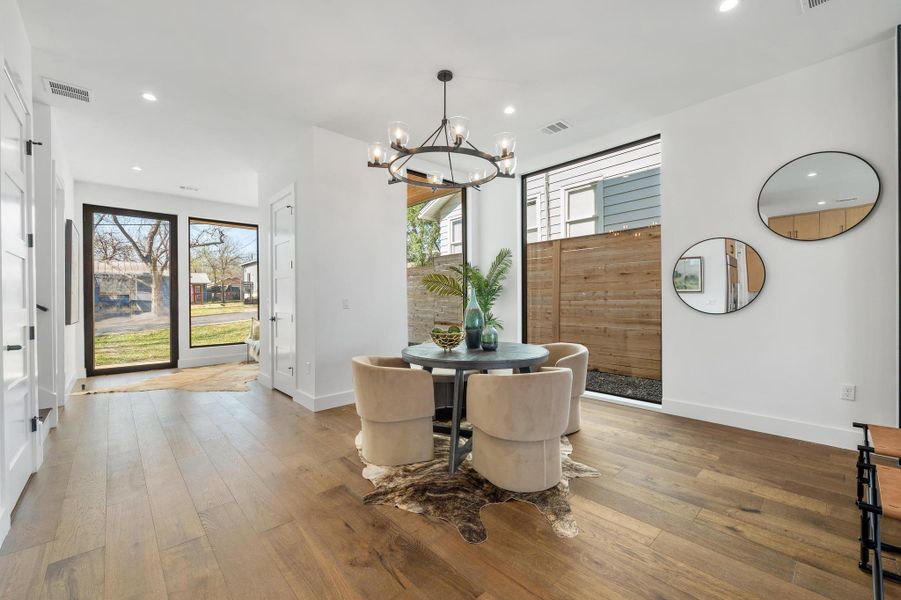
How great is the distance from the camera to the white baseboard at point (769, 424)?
2904 mm

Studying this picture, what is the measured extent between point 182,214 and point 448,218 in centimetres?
443

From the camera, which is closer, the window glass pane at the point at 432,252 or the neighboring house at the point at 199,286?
the window glass pane at the point at 432,252

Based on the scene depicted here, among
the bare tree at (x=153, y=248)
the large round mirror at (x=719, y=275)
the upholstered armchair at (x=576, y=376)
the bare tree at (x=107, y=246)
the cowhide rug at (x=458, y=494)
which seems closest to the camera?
the cowhide rug at (x=458, y=494)

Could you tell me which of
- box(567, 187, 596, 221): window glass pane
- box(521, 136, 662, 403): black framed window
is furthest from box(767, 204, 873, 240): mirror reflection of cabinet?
box(567, 187, 596, 221): window glass pane

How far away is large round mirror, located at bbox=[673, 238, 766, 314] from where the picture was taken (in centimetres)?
333

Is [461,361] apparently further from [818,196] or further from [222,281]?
[222,281]

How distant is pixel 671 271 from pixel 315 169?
366 centimetres

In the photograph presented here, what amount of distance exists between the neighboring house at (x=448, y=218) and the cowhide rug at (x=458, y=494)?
3852 millimetres

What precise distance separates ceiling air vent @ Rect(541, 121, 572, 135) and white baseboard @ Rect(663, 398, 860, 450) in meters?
2.91

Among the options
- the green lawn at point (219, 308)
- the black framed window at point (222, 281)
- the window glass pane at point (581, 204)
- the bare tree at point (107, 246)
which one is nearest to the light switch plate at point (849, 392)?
the window glass pane at point (581, 204)

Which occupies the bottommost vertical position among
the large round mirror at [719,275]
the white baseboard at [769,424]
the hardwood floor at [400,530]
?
the hardwood floor at [400,530]

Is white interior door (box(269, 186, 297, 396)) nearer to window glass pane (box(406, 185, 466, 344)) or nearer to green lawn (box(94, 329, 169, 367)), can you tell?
window glass pane (box(406, 185, 466, 344))

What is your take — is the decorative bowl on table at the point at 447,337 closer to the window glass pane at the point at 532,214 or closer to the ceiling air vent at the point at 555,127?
the ceiling air vent at the point at 555,127

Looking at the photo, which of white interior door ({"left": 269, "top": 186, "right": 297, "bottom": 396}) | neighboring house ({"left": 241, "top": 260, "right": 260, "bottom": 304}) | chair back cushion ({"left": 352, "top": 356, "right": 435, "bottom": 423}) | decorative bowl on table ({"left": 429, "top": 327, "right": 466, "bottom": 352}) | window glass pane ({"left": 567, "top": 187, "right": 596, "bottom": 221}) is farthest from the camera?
neighboring house ({"left": 241, "top": 260, "right": 260, "bottom": 304})
